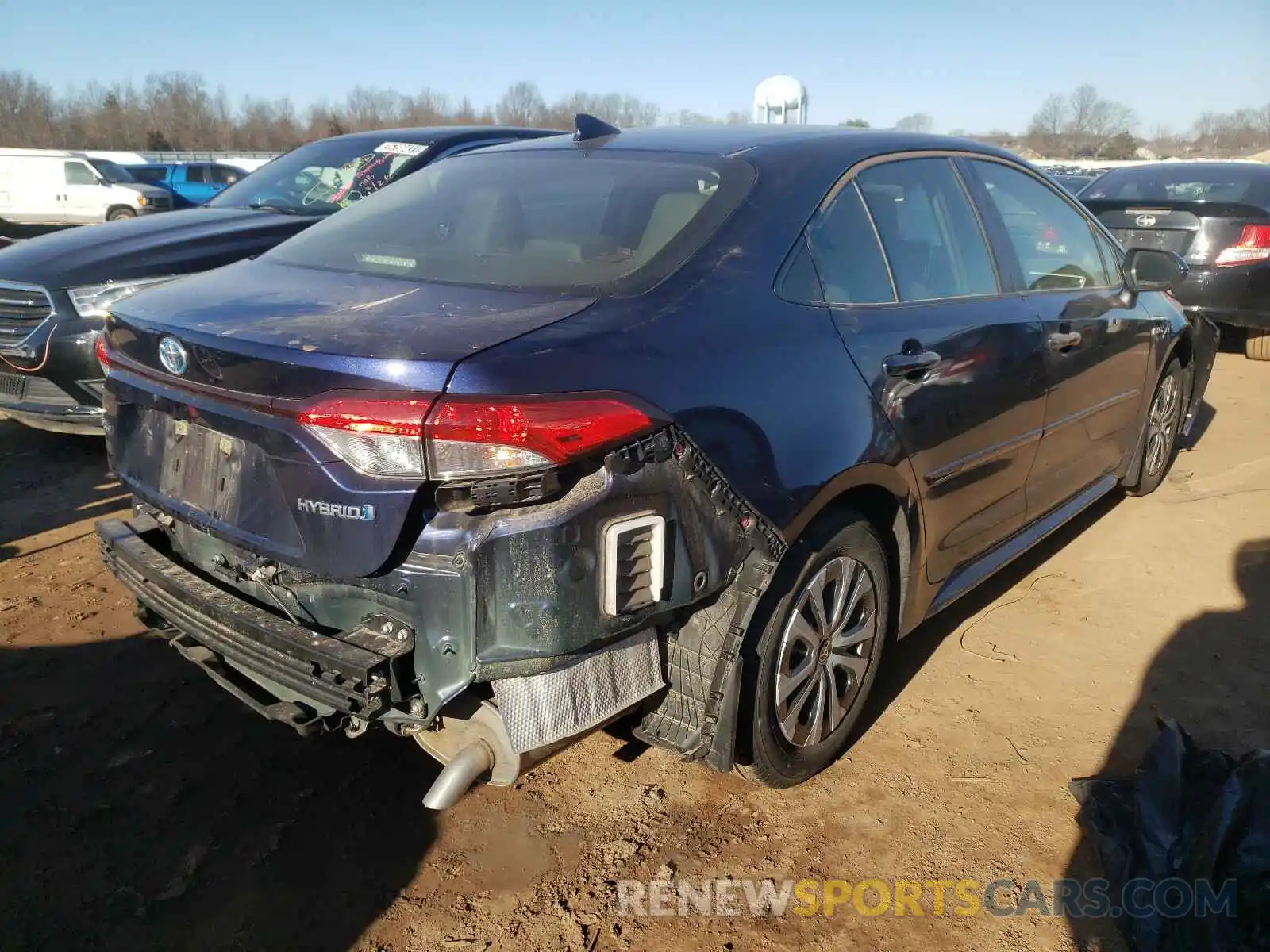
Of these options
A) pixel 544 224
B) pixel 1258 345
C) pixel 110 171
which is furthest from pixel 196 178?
pixel 544 224

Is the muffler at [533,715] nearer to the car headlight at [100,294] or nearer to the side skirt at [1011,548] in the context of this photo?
the side skirt at [1011,548]

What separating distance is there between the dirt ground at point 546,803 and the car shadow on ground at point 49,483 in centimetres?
65

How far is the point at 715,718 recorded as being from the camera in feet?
7.62

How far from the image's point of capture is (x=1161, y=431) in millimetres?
5008

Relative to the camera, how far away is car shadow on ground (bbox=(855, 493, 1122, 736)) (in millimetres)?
3293

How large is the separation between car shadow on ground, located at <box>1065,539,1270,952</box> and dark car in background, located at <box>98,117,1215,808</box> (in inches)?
27.7

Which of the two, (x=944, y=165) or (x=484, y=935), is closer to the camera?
(x=484, y=935)

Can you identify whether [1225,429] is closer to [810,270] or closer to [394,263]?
[810,270]

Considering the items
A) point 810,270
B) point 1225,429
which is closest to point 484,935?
point 810,270

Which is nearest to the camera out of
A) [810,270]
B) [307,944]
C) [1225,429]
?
[307,944]

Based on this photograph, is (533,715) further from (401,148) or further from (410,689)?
(401,148)

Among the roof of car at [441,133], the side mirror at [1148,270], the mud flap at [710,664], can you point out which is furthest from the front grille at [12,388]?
the side mirror at [1148,270]

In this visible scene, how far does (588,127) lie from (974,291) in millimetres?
1416

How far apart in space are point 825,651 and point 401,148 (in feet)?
16.2
